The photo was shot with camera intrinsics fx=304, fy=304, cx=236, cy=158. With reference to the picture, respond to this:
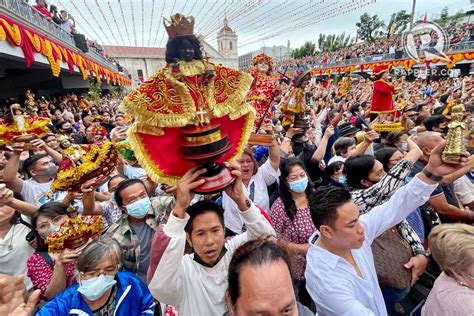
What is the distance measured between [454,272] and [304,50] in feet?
192

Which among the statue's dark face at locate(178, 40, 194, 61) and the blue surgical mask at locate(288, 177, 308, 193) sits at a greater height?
the statue's dark face at locate(178, 40, 194, 61)

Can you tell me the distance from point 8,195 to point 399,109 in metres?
5.89

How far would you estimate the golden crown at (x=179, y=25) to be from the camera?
1.54 meters

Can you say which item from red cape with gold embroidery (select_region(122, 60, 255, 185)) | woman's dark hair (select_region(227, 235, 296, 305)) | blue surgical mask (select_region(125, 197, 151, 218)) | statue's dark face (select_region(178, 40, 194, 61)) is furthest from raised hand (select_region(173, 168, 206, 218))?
blue surgical mask (select_region(125, 197, 151, 218))

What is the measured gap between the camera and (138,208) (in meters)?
2.45

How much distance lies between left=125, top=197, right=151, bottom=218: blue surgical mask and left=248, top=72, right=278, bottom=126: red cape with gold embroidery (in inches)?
65.1

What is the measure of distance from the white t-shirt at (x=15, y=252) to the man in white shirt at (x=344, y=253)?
2.26 metres

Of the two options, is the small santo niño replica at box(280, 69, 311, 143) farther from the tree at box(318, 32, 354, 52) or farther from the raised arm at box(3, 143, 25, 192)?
the tree at box(318, 32, 354, 52)

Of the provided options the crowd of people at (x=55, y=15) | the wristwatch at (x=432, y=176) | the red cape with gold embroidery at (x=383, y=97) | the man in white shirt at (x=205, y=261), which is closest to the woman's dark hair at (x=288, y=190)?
the man in white shirt at (x=205, y=261)

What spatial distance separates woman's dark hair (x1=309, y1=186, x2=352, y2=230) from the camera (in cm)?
181

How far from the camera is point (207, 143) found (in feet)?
4.99

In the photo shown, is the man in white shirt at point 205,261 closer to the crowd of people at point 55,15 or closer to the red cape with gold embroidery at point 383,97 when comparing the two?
the red cape with gold embroidery at point 383,97

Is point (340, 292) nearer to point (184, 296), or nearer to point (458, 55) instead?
point (184, 296)

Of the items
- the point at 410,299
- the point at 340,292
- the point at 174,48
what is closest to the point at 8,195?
the point at 174,48
